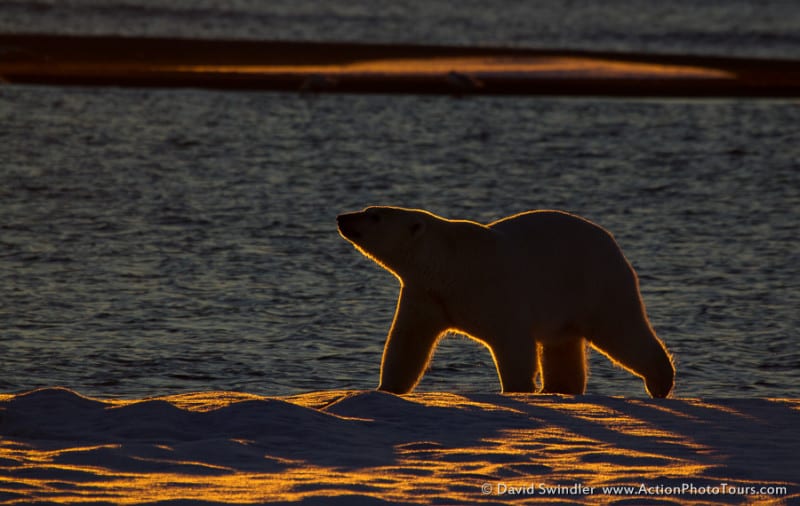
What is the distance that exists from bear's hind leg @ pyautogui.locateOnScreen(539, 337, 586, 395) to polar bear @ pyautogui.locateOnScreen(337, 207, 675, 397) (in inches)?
7.1

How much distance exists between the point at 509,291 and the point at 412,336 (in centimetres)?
60

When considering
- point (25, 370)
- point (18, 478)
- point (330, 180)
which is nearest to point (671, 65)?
point (330, 180)

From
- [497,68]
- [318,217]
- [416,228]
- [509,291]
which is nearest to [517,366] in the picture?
[509,291]

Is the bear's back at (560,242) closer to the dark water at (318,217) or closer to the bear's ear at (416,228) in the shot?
the bear's ear at (416,228)

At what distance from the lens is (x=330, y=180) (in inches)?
738

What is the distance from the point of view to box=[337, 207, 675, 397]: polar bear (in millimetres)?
7672

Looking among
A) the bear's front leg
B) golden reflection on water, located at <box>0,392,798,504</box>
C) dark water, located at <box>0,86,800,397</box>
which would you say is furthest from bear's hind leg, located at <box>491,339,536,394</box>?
dark water, located at <box>0,86,800,397</box>

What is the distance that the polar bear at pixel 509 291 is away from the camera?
7672 millimetres

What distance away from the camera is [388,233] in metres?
7.79

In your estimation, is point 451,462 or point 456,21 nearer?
point 451,462

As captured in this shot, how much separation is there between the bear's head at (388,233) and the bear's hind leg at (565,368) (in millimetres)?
1174

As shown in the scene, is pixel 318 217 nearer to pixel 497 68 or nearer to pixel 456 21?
pixel 497 68

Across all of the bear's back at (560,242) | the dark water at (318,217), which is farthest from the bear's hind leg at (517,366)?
the dark water at (318,217)

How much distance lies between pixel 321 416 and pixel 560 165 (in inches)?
554
